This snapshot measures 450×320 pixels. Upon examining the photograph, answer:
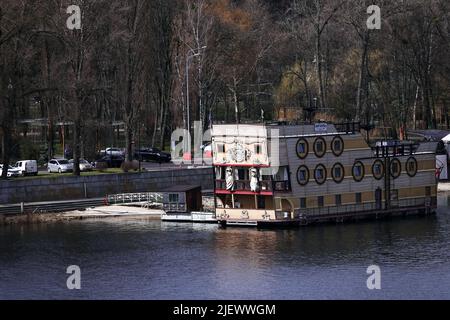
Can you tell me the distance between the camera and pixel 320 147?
86.5 meters

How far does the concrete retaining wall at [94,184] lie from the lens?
94.2m

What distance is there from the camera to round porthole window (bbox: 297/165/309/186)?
281ft

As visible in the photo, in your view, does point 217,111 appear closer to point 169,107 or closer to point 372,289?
point 169,107

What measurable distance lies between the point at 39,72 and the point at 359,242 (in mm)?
48105

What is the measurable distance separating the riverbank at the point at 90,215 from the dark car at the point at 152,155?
73.6ft

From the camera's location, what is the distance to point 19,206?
3617 inches

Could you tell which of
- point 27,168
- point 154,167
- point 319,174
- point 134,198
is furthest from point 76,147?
point 319,174

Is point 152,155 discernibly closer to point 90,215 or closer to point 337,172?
point 90,215

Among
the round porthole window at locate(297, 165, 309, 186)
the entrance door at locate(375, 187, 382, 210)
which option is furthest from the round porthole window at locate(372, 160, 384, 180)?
the round porthole window at locate(297, 165, 309, 186)

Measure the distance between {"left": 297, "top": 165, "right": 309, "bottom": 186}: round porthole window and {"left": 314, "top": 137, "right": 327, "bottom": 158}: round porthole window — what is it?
56.7 inches

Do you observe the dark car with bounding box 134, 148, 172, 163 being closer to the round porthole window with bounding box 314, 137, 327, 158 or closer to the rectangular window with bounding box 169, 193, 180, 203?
the rectangular window with bounding box 169, 193, 180, 203

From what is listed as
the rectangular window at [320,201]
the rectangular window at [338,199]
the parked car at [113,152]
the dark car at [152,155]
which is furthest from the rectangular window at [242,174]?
the dark car at [152,155]

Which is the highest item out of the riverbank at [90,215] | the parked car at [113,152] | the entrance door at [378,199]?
the parked car at [113,152]

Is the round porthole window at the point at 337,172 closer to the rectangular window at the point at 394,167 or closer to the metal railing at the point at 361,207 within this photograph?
the metal railing at the point at 361,207
